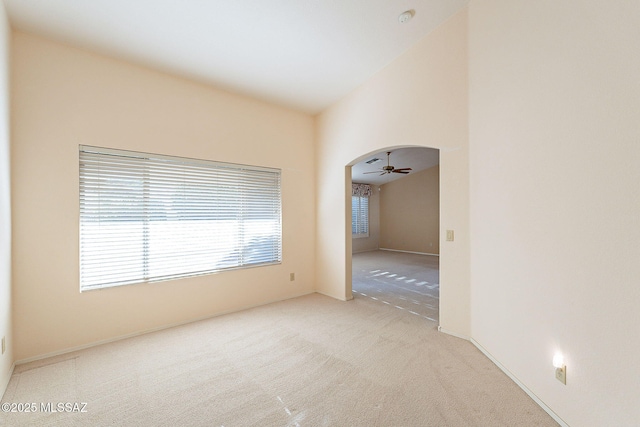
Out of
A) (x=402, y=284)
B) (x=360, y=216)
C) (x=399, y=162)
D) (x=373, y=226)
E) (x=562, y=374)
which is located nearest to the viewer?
(x=562, y=374)

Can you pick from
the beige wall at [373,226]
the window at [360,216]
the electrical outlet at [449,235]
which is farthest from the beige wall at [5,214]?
the beige wall at [373,226]

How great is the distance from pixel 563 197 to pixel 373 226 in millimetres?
9282

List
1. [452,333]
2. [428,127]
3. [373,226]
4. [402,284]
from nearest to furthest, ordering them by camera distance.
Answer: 1. [452,333]
2. [428,127]
3. [402,284]
4. [373,226]

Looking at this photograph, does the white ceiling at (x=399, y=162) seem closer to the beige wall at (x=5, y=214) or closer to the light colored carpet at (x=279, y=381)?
the light colored carpet at (x=279, y=381)

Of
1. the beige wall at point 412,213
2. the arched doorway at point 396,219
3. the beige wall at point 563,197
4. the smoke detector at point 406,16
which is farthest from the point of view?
the beige wall at point 412,213

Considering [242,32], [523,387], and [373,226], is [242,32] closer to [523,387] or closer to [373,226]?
[523,387]

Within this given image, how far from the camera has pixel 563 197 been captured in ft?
5.26

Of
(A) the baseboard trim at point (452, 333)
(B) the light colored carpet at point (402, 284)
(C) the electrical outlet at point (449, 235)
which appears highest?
(C) the electrical outlet at point (449, 235)

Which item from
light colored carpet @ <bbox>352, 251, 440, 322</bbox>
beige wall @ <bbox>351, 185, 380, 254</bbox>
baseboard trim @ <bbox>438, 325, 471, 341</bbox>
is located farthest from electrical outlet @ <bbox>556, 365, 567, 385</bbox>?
beige wall @ <bbox>351, 185, 380, 254</bbox>

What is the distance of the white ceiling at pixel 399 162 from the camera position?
7309 mm

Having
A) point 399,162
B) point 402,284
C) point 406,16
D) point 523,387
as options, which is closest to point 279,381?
point 523,387

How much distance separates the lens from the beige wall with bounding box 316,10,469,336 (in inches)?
109

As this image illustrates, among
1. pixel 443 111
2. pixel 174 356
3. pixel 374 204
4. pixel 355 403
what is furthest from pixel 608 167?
pixel 374 204

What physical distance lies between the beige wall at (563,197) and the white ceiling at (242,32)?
3.22 ft
